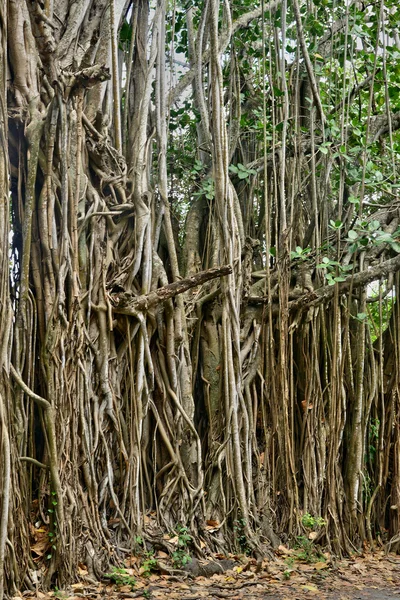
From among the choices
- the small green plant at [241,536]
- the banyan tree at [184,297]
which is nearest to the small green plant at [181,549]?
the banyan tree at [184,297]

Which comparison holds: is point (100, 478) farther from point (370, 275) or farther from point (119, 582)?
point (370, 275)

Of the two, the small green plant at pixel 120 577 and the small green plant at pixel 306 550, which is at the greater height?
the small green plant at pixel 120 577

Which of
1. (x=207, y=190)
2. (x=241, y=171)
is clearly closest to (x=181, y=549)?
(x=207, y=190)

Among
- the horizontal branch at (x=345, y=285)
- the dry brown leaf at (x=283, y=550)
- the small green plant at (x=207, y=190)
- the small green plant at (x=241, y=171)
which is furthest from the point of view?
the small green plant at (x=241, y=171)

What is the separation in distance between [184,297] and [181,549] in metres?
1.53

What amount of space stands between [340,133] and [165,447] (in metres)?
2.42

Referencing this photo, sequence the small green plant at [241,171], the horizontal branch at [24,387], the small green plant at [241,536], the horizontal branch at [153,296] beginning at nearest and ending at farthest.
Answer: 1. the horizontal branch at [24,387]
2. the horizontal branch at [153,296]
3. the small green plant at [241,536]
4. the small green plant at [241,171]

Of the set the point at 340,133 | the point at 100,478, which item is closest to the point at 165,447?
the point at 100,478

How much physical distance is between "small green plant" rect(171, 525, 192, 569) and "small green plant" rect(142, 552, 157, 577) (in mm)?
119

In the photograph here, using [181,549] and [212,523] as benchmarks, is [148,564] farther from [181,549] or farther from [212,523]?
[212,523]

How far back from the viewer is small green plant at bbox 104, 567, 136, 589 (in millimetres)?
3641

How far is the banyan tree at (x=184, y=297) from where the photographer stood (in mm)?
3742

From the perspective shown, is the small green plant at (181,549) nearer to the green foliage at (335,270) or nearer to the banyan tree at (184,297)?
the banyan tree at (184,297)

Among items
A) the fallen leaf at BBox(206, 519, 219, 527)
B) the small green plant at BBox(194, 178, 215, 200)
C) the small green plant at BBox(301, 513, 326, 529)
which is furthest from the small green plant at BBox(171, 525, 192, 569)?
the small green plant at BBox(194, 178, 215, 200)
